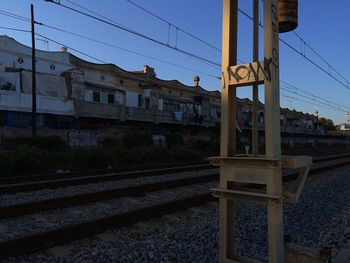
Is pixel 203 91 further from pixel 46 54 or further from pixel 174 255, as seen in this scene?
pixel 174 255

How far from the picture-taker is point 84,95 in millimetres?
42469

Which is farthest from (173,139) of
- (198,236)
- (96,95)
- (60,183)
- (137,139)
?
(198,236)

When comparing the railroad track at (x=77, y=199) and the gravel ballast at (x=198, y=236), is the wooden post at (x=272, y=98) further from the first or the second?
the railroad track at (x=77, y=199)

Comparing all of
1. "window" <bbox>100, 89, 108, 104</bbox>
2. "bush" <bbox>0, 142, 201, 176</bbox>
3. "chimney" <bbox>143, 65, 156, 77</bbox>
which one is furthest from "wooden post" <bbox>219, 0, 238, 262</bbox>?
"chimney" <bbox>143, 65, 156, 77</bbox>

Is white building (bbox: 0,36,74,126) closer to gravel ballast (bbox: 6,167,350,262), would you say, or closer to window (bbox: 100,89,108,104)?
window (bbox: 100,89,108,104)

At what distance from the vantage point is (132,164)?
26375 mm

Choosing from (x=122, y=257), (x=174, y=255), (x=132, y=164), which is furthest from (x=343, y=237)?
(x=132, y=164)

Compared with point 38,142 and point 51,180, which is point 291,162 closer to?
point 51,180

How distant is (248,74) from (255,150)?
928 mm

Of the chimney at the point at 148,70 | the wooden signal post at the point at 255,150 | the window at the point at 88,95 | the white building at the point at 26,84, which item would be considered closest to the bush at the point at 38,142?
the white building at the point at 26,84

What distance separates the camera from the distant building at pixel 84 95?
1406 inches

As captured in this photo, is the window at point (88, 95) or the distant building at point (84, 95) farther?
the window at point (88, 95)

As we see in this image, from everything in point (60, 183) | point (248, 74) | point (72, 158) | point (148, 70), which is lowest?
point (60, 183)

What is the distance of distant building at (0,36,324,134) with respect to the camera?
117 ft
